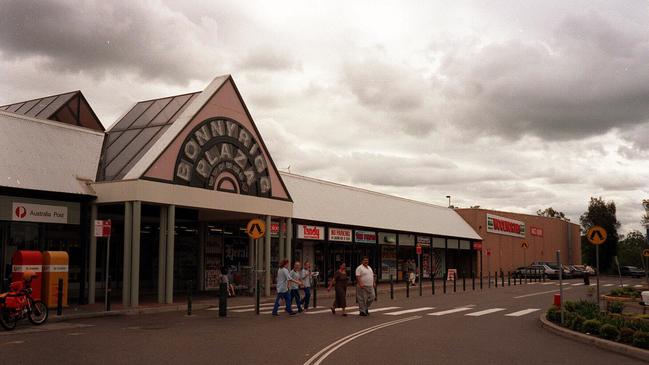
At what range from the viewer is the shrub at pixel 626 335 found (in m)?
13.5

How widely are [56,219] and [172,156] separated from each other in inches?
184

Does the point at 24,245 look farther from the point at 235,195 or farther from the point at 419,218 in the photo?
the point at 419,218

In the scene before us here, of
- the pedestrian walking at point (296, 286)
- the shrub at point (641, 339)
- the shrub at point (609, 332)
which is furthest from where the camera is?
the pedestrian walking at point (296, 286)

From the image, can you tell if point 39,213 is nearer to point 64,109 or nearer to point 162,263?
point 162,263

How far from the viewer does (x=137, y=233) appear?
22.8 m

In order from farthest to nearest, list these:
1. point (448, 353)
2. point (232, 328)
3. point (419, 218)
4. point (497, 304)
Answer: point (419, 218)
point (497, 304)
point (232, 328)
point (448, 353)

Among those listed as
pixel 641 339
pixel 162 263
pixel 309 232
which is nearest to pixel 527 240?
pixel 309 232

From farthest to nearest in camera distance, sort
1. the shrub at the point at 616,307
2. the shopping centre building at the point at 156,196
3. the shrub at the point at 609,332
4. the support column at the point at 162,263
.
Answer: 1. the support column at the point at 162,263
2. the shopping centre building at the point at 156,196
3. the shrub at the point at 616,307
4. the shrub at the point at 609,332

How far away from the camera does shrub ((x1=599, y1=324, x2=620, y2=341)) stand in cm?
1411

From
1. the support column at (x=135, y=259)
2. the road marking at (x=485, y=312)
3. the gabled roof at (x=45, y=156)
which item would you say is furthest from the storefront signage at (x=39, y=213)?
the road marking at (x=485, y=312)

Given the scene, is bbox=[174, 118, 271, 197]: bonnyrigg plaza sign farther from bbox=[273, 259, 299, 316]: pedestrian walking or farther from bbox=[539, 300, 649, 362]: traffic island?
bbox=[539, 300, 649, 362]: traffic island

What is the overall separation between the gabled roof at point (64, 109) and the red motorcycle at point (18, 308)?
13552 millimetres

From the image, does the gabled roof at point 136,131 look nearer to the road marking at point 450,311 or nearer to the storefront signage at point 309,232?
the storefront signage at point 309,232

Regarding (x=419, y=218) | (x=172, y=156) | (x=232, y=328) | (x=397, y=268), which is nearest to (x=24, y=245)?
(x=172, y=156)
